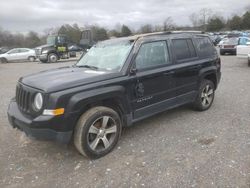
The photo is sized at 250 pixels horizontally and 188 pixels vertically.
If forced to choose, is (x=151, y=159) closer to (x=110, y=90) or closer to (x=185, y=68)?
(x=110, y=90)

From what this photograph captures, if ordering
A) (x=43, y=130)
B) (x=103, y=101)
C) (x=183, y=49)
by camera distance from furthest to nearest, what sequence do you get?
(x=183, y=49) → (x=103, y=101) → (x=43, y=130)

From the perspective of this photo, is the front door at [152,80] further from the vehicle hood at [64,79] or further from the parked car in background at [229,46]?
the parked car in background at [229,46]

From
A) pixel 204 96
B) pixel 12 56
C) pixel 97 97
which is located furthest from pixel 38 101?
pixel 12 56

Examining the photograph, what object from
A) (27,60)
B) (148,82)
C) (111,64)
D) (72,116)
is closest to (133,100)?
(148,82)

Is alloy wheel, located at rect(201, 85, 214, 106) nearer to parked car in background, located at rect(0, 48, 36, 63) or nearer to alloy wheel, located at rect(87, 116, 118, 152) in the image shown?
alloy wheel, located at rect(87, 116, 118, 152)

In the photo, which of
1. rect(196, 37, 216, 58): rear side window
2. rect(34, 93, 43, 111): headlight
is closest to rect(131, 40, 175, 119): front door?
rect(196, 37, 216, 58): rear side window

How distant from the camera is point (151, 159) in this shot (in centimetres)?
387

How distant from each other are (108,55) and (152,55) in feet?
2.67

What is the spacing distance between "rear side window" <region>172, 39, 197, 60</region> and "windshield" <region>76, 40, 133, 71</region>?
1067mm

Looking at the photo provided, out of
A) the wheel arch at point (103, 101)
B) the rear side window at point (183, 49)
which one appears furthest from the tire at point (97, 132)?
the rear side window at point (183, 49)

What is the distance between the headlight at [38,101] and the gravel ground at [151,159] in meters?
0.90

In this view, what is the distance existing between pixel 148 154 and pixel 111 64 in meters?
1.66

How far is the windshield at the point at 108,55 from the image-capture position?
14.8 feet

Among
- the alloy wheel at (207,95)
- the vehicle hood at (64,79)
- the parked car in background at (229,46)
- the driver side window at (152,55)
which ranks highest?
the parked car in background at (229,46)
